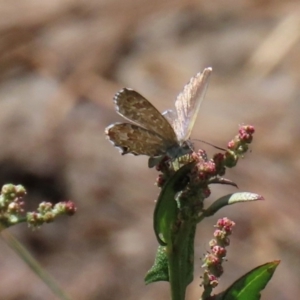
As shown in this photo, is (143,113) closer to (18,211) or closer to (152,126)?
(152,126)

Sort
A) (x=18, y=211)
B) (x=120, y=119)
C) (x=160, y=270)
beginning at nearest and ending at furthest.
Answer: (x=18, y=211) < (x=160, y=270) < (x=120, y=119)

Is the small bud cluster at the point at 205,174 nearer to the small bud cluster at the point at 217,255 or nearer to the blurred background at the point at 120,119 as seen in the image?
the small bud cluster at the point at 217,255

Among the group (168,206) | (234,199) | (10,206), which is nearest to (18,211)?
(10,206)

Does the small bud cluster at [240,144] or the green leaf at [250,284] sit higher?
the small bud cluster at [240,144]

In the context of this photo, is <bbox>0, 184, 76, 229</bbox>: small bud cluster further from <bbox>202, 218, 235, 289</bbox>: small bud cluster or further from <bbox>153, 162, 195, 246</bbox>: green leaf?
<bbox>202, 218, 235, 289</bbox>: small bud cluster

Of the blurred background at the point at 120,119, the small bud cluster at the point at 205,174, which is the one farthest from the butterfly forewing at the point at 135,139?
the blurred background at the point at 120,119

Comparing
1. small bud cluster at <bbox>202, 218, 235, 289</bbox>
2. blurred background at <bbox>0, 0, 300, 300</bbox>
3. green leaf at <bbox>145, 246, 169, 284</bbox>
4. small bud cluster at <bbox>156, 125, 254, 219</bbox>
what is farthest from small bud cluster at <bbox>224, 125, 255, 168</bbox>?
blurred background at <bbox>0, 0, 300, 300</bbox>

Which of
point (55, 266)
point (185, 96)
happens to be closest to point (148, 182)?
point (55, 266)

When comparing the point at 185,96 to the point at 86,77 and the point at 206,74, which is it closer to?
the point at 206,74
